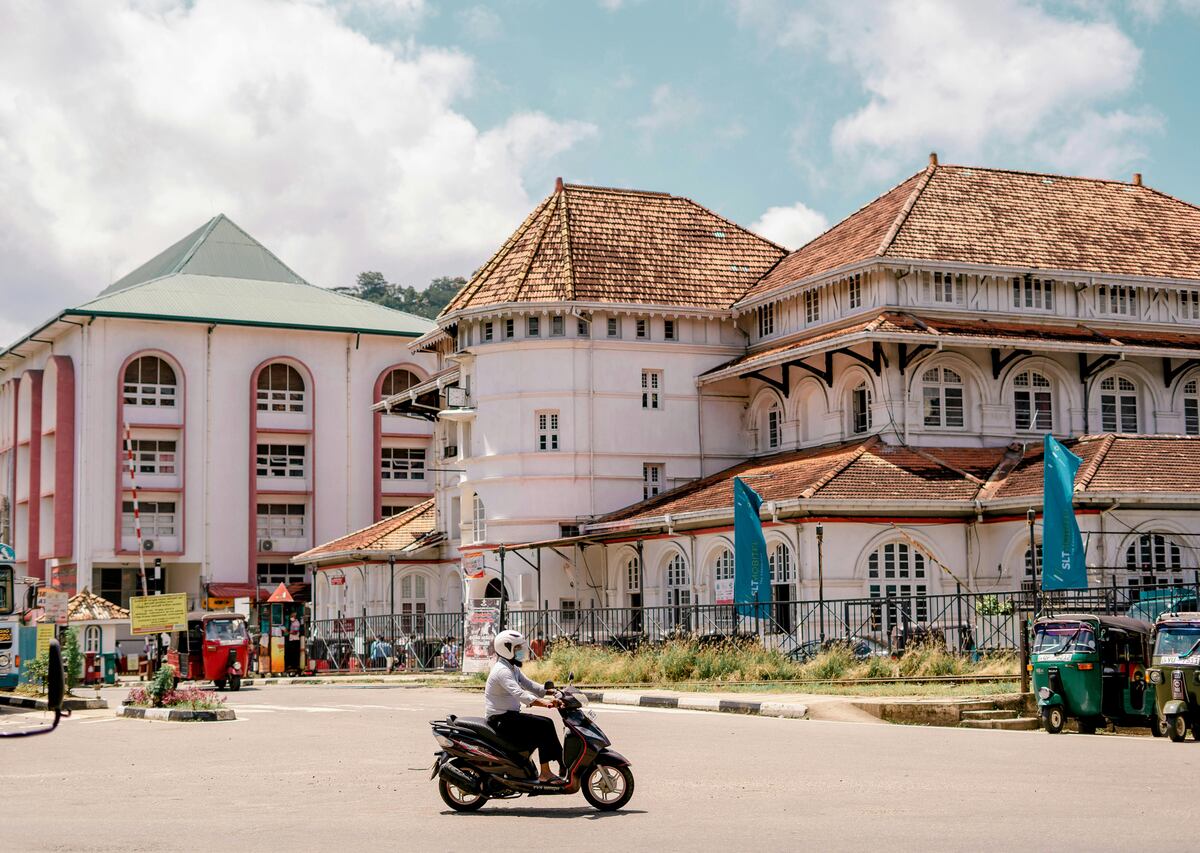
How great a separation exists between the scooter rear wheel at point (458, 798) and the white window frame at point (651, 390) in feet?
121

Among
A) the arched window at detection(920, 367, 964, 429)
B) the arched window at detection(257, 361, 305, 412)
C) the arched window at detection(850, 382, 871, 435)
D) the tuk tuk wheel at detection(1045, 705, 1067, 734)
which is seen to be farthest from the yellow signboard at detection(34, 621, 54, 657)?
the arched window at detection(257, 361, 305, 412)

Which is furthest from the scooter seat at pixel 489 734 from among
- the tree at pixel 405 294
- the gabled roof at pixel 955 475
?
the tree at pixel 405 294

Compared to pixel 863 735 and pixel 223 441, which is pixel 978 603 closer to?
pixel 863 735

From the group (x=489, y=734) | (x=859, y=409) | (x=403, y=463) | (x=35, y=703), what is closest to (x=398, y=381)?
(x=403, y=463)

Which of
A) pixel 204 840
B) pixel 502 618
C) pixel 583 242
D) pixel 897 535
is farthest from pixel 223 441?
pixel 204 840

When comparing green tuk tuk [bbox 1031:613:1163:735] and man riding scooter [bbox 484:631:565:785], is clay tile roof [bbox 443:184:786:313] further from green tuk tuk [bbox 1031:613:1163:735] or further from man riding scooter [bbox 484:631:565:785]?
man riding scooter [bbox 484:631:565:785]

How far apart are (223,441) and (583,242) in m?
24.9

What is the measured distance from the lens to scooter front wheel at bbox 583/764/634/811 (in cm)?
1393

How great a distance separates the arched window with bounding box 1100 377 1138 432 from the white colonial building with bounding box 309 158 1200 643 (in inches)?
3.7

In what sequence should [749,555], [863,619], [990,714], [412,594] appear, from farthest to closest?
[412,594] < [863,619] < [749,555] < [990,714]

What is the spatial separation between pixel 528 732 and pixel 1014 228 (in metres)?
37.7

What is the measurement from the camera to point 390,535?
58.4 m

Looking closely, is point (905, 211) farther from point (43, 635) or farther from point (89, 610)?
point (89, 610)

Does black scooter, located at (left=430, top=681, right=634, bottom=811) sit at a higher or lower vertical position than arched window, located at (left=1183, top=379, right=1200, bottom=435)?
lower
